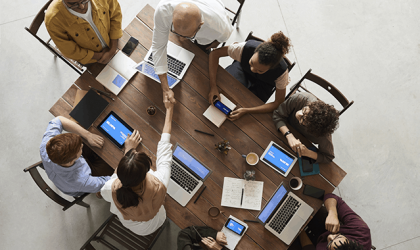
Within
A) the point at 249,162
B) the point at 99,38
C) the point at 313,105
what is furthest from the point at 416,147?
the point at 99,38

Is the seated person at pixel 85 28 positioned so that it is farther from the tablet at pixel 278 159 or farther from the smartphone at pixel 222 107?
the tablet at pixel 278 159

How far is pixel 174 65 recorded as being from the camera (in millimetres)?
2178

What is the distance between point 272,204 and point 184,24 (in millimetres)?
1565

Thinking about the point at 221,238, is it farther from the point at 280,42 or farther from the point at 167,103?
the point at 280,42

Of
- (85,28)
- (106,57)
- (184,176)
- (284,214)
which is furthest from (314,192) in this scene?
(85,28)

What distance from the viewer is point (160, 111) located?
210 centimetres

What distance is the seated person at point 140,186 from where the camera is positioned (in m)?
1.46

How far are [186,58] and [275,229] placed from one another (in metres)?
1.64

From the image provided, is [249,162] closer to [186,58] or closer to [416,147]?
[186,58]

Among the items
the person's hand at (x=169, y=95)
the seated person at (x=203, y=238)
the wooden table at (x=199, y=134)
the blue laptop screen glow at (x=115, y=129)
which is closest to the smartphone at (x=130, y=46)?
the wooden table at (x=199, y=134)

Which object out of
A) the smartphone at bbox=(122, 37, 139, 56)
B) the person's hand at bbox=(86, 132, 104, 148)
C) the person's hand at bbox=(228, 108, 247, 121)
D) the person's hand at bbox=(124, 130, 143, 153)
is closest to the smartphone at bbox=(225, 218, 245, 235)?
the person's hand at bbox=(228, 108, 247, 121)

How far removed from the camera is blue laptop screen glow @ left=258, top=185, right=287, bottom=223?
6.46 ft

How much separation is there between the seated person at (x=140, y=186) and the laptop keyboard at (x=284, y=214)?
0.90m

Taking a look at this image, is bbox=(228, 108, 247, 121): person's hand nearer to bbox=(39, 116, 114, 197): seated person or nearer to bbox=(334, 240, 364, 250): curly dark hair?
bbox=(39, 116, 114, 197): seated person
